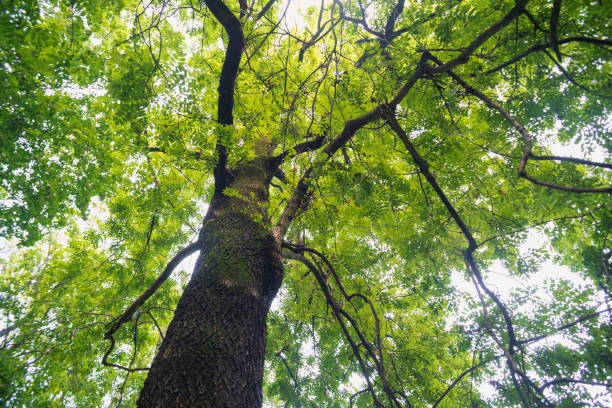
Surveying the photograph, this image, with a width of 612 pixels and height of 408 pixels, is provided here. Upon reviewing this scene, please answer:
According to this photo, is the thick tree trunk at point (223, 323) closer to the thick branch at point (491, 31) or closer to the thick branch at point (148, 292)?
the thick branch at point (148, 292)

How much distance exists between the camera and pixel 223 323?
1.90m

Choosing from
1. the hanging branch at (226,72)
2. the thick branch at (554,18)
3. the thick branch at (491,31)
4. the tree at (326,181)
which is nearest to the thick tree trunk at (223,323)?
the tree at (326,181)

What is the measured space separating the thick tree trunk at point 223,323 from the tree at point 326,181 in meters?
0.02

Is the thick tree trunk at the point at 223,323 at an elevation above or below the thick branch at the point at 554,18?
below

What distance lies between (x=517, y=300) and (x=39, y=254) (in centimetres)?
1402

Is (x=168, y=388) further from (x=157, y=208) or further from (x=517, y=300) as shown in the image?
(x=517, y=300)

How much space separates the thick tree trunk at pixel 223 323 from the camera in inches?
61.9

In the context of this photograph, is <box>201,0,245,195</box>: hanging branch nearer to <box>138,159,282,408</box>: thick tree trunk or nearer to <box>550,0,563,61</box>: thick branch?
<box>138,159,282,408</box>: thick tree trunk

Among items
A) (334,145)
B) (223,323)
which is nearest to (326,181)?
(334,145)

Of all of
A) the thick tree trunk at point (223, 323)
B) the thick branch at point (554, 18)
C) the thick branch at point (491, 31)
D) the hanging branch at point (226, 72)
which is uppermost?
the hanging branch at point (226, 72)

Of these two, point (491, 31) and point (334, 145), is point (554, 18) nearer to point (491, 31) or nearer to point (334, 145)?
point (491, 31)

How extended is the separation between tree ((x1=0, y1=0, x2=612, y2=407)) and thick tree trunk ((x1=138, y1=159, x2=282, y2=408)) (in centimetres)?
2

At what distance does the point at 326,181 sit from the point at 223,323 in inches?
69.1

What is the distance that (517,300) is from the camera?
4.29 meters
